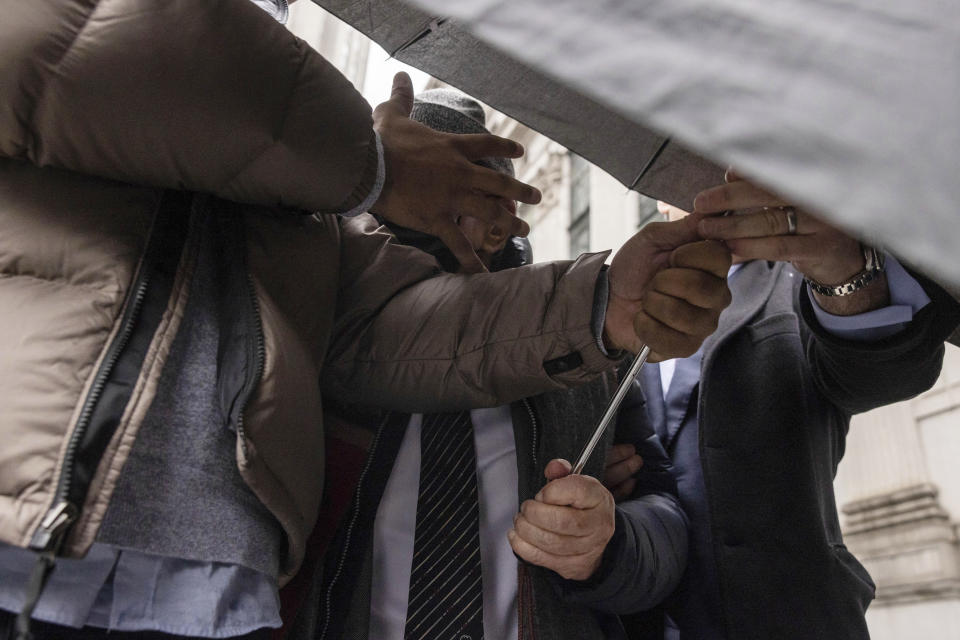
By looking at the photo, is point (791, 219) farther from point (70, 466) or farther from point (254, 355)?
point (70, 466)

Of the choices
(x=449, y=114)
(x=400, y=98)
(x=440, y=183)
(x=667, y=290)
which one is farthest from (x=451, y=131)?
(x=667, y=290)

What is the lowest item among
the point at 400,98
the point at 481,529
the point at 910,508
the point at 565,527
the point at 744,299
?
the point at 910,508

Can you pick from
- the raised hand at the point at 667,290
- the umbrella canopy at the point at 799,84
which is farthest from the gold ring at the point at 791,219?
the umbrella canopy at the point at 799,84

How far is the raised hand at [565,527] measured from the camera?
4.34ft

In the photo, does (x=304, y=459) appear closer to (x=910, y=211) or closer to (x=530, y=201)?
(x=530, y=201)

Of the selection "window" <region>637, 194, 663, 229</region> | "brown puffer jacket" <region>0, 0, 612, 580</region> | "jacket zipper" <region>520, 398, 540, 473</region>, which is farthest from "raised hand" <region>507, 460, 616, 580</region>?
"window" <region>637, 194, 663, 229</region>

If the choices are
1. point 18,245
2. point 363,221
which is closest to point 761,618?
point 363,221

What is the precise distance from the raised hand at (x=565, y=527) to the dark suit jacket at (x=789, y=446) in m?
0.41

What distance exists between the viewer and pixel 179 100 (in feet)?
3.17

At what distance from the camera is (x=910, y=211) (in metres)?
0.44

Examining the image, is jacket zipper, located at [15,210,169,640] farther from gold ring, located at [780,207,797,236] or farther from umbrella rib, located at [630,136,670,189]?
umbrella rib, located at [630,136,670,189]

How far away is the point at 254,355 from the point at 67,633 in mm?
378

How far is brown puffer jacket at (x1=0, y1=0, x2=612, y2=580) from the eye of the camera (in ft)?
2.74

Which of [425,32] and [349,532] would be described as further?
[425,32]
